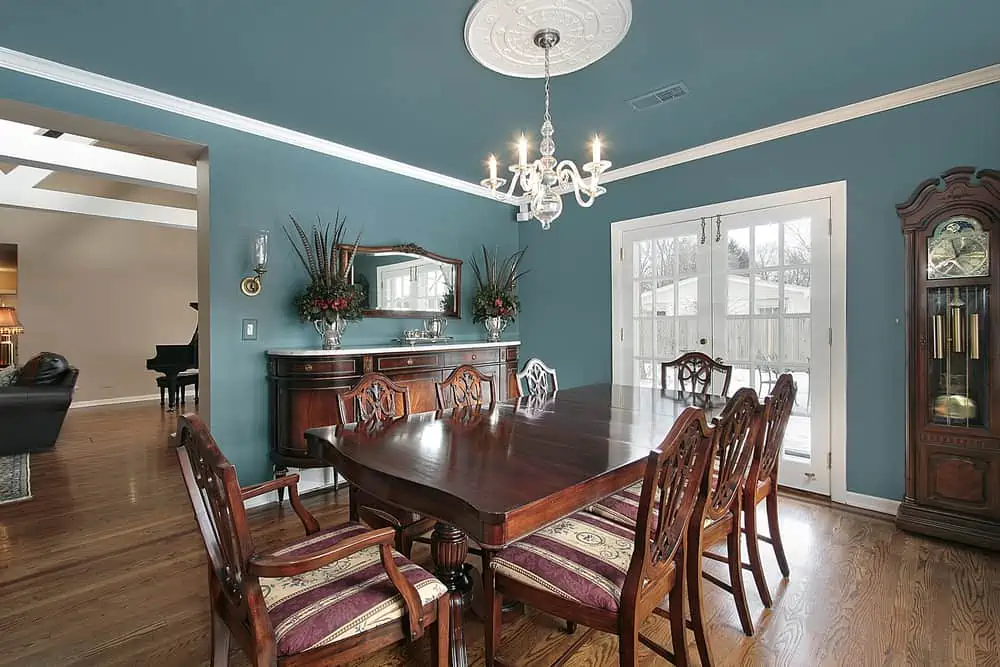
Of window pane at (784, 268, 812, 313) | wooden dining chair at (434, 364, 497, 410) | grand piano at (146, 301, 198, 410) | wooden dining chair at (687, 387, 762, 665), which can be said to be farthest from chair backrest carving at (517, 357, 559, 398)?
grand piano at (146, 301, 198, 410)

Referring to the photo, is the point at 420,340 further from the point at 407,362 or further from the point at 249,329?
the point at 249,329

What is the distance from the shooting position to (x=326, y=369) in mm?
3367

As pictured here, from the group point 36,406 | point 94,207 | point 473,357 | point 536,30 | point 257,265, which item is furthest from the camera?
point 94,207

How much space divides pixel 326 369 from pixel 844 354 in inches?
137

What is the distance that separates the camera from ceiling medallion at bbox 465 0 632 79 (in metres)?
2.07

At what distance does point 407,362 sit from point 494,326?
4.22 feet

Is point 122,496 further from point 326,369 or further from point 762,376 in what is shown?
point 762,376

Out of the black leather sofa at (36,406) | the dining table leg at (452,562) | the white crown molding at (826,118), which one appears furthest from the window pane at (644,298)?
the black leather sofa at (36,406)

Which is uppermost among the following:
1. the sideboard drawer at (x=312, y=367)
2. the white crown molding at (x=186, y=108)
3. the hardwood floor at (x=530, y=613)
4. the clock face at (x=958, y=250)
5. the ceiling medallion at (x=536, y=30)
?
the white crown molding at (x=186, y=108)

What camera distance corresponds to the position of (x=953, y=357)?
109 inches

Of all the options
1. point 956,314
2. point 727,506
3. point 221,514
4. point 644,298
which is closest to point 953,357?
point 956,314

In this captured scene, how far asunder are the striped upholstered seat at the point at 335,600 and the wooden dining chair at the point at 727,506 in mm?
856

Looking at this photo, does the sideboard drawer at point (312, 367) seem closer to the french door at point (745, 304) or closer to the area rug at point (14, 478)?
the area rug at point (14, 478)

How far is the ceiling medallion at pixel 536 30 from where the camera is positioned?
2.07 m
